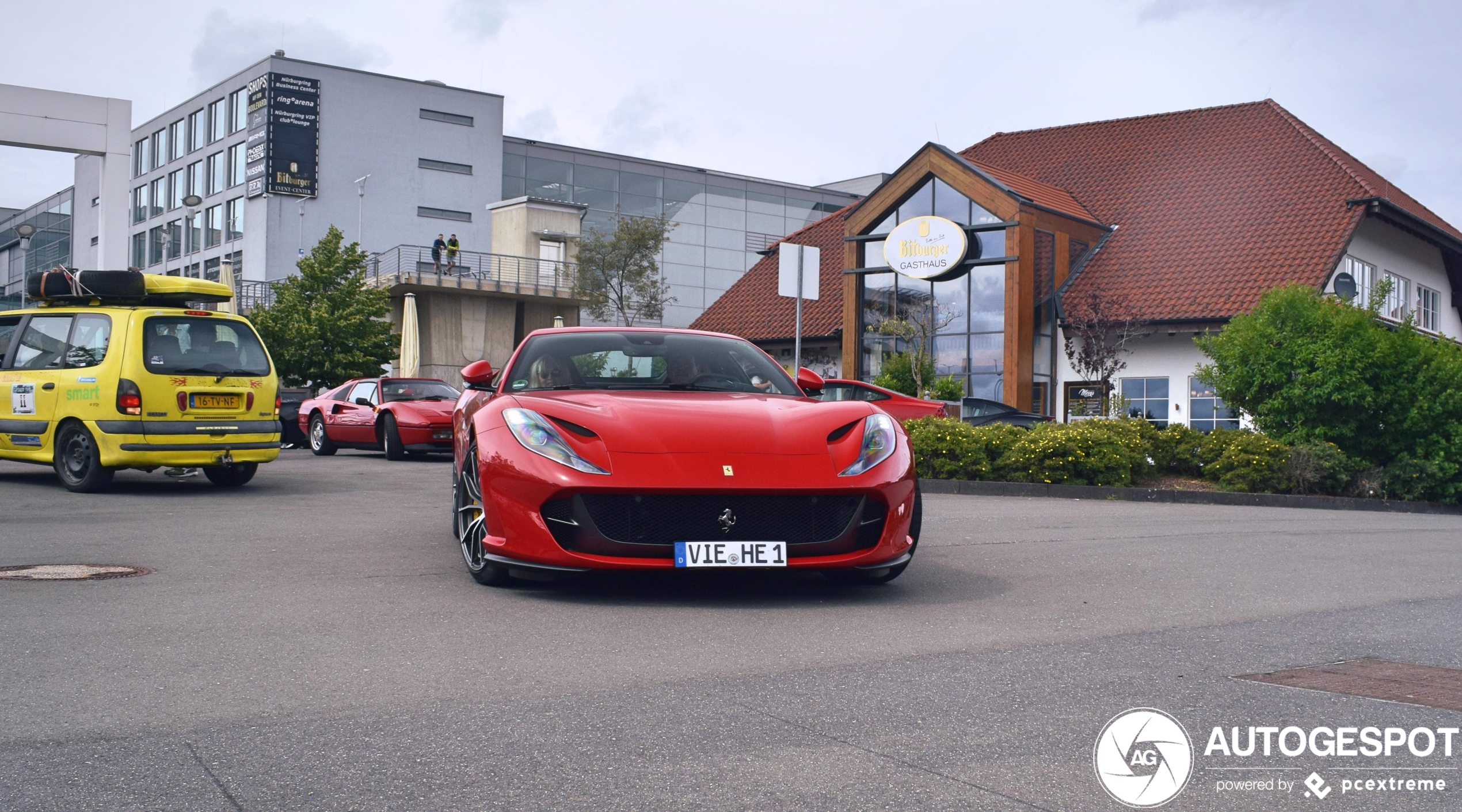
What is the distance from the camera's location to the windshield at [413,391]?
21.0m

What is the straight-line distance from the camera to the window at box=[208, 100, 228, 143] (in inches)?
2486

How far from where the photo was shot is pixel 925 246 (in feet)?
104

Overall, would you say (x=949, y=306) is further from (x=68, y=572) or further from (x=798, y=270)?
(x=68, y=572)

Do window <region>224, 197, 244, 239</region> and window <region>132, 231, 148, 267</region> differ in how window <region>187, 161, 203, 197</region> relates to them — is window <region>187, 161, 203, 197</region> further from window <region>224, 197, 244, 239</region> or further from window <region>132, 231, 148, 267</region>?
window <region>132, 231, 148, 267</region>

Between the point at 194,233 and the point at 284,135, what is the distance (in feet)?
38.1

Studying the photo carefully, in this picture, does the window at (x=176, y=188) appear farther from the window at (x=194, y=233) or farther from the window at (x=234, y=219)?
the window at (x=234, y=219)

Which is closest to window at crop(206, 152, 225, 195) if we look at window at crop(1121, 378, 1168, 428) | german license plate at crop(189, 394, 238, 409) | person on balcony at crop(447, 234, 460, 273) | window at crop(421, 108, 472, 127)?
window at crop(421, 108, 472, 127)

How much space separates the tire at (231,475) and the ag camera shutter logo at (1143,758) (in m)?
11.3

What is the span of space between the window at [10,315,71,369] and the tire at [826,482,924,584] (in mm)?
9031

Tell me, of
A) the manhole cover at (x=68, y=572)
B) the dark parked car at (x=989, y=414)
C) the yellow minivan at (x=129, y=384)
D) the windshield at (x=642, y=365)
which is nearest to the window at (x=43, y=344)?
the yellow minivan at (x=129, y=384)

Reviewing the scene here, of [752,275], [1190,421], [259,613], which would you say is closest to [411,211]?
[752,275]

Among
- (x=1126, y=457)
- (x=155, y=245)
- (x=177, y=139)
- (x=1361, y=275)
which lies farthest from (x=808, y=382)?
(x=155, y=245)

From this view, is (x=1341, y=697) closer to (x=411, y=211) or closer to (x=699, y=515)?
(x=699, y=515)

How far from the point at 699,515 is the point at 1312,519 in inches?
376
